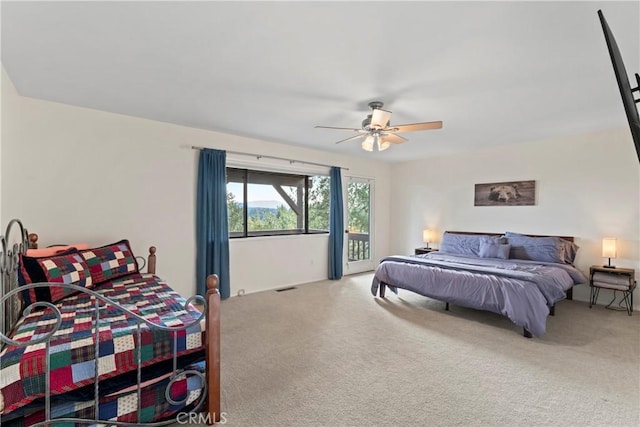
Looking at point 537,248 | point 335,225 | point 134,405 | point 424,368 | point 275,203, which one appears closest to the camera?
point 134,405

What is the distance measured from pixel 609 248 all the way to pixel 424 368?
3341 millimetres

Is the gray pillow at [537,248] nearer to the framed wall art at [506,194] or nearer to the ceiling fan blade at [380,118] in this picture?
the framed wall art at [506,194]

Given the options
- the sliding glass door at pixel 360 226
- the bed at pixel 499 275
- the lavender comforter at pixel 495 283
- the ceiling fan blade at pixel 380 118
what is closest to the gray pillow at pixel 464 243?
the bed at pixel 499 275

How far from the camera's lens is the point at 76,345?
5.14 feet

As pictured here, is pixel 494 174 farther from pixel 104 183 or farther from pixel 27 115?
pixel 27 115

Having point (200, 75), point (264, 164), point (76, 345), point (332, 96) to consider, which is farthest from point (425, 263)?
point (76, 345)

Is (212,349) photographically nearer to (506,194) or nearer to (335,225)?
(335,225)

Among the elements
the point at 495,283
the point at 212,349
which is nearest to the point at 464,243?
the point at 495,283

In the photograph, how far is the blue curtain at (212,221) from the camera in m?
4.20

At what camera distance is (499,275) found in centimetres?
342

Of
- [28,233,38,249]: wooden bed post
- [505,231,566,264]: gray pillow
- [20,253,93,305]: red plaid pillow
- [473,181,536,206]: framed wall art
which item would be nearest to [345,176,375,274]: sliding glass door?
[473,181,536,206]: framed wall art

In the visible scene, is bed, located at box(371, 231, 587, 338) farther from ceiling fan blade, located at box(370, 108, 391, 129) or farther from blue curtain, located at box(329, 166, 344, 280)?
ceiling fan blade, located at box(370, 108, 391, 129)

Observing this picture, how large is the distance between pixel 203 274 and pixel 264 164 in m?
1.92

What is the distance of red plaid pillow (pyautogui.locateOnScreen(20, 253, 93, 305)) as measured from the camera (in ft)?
7.16
